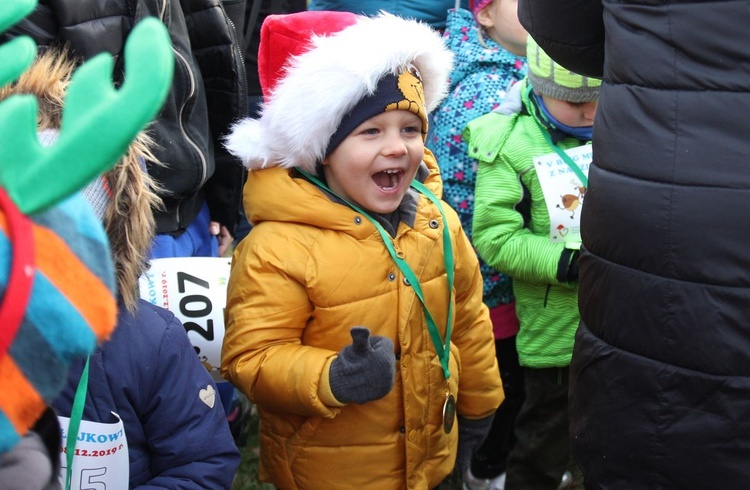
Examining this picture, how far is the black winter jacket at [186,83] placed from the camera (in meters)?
2.44

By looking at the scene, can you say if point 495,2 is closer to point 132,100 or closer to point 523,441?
point 523,441

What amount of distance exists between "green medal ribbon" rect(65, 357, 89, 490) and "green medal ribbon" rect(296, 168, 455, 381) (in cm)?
88

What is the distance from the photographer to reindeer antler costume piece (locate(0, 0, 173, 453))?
0.85 m

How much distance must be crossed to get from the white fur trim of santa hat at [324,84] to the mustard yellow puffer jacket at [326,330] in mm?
83

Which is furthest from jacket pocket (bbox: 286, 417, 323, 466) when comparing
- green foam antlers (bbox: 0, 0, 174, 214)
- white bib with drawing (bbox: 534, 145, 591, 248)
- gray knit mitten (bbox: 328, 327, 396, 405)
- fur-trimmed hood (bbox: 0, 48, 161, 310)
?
green foam antlers (bbox: 0, 0, 174, 214)

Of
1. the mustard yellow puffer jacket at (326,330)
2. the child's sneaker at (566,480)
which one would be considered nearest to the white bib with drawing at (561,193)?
the mustard yellow puffer jacket at (326,330)

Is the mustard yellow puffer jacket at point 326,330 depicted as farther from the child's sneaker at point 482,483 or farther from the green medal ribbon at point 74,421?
the child's sneaker at point 482,483

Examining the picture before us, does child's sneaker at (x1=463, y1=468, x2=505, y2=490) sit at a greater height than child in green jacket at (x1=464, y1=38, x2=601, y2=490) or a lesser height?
lesser

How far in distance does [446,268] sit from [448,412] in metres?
0.38

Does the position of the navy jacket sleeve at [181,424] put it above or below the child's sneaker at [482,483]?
above

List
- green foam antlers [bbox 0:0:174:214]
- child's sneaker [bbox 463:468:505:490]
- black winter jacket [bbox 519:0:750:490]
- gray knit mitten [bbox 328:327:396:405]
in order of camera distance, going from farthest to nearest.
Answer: child's sneaker [bbox 463:468:505:490] < gray knit mitten [bbox 328:327:396:405] < black winter jacket [bbox 519:0:750:490] < green foam antlers [bbox 0:0:174:214]

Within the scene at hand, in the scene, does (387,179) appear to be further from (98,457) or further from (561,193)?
(98,457)

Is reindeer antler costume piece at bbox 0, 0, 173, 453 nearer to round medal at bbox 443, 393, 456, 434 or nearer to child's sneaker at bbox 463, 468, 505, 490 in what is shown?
round medal at bbox 443, 393, 456, 434

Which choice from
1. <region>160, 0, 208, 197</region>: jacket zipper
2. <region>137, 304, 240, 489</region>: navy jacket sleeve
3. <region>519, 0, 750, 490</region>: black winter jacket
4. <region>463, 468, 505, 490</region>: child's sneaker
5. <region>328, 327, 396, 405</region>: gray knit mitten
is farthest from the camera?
<region>463, 468, 505, 490</region>: child's sneaker
